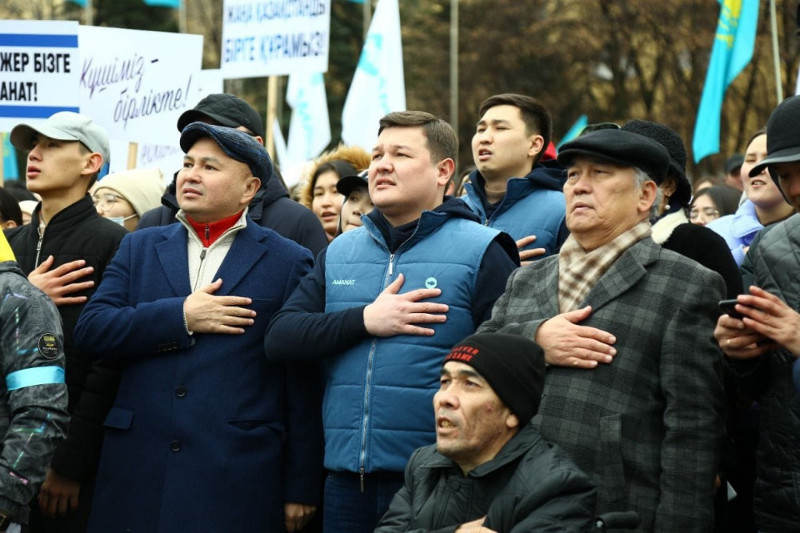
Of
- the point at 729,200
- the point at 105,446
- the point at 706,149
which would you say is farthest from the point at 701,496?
the point at 706,149

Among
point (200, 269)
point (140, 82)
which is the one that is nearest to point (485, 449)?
point (200, 269)

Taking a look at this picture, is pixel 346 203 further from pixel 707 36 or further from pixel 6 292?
pixel 707 36

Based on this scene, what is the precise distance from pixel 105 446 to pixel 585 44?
29545 mm

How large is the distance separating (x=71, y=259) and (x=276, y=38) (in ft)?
14.7

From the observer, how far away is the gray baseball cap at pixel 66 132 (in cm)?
620

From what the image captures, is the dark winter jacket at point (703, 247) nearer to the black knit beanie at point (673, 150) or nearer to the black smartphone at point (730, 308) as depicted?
the black knit beanie at point (673, 150)

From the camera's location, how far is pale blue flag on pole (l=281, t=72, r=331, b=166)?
542 inches

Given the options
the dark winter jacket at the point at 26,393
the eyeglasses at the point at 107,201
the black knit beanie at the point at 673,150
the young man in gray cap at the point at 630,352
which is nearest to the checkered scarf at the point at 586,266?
the young man in gray cap at the point at 630,352

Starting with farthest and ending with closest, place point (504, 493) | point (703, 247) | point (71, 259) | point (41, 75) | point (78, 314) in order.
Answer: point (41, 75)
point (71, 259)
point (78, 314)
point (703, 247)
point (504, 493)

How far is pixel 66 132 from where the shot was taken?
6.23 m

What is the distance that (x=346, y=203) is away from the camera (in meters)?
7.10

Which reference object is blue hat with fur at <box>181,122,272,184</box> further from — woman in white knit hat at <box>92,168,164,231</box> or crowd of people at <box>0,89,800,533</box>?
woman in white knit hat at <box>92,168,164,231</box>

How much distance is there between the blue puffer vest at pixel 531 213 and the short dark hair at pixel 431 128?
1.70ft

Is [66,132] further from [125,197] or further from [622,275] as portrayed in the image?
[622,275]
